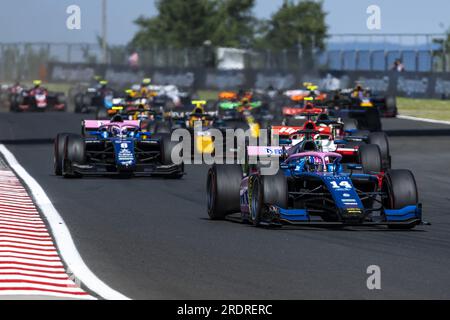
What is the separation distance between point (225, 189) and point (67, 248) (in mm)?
3485

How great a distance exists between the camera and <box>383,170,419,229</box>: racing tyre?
49.1 ft

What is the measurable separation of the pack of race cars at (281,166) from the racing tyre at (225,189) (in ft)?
0.04

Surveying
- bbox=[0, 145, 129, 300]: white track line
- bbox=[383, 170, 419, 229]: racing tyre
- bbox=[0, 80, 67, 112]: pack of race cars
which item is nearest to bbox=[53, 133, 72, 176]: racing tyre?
bbox=[0, 145, 129, 300]: white track line

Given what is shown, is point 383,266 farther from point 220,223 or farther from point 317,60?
point 317,60

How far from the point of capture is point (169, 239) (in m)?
14.0

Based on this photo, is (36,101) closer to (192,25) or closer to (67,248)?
(67,248)

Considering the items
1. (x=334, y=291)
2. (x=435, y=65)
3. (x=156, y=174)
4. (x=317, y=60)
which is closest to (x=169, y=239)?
(x=334, y=291)

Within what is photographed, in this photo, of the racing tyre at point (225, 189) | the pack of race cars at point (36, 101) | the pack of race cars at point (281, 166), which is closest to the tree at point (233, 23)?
the pack of race cars at point (36, 101)

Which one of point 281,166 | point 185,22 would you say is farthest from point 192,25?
point 281,166

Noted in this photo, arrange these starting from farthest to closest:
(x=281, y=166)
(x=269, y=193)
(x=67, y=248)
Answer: (x=281, y=166) < (x=269, y=193) < (x=67, y=248)

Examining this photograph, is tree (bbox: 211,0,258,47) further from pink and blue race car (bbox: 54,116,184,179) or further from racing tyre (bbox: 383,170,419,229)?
racing tyre (bbox: 383,170,419,229)

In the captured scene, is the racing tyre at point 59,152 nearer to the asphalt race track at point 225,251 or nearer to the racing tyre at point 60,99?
the asphalt race track at point 225,251

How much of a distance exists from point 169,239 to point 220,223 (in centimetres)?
193

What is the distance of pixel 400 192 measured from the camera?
49.2 feet
